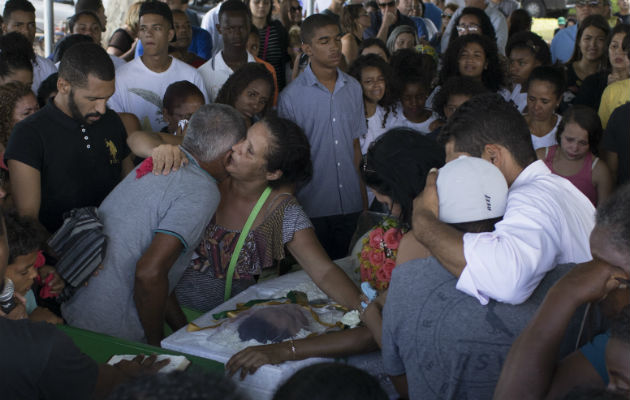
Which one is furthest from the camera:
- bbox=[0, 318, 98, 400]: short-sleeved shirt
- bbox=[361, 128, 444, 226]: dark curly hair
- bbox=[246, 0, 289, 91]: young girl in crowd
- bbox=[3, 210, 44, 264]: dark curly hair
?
bbox=[246, 0, 289, 91]: young girl in crowd

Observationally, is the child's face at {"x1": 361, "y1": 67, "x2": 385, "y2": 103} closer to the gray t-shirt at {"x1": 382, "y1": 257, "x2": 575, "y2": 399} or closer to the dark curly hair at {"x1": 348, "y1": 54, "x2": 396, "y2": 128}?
the dark curly hair at {"x1": 348, "y1": 54, "x2": 396, "y2": 128}

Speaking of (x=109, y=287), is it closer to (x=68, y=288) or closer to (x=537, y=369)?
(x=68, y=288)

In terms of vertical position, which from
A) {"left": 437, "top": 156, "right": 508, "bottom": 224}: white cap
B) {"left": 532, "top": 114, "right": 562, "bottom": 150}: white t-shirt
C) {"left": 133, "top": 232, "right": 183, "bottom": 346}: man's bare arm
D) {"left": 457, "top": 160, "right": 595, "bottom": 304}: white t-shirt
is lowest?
{"left": 133, "top": 232, "right": 183, "bottom": 346}: man's bare arm

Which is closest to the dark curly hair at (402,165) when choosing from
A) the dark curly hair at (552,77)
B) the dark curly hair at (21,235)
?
the dark curly hair at (21,235)

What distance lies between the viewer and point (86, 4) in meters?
5.58

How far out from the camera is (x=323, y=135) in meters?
3.92

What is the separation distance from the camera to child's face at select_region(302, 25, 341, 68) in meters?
3.93

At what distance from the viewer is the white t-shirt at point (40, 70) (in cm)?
405

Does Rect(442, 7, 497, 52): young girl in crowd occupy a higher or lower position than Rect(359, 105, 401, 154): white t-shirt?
higher

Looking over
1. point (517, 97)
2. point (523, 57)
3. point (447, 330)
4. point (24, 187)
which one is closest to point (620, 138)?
point (517, 97)

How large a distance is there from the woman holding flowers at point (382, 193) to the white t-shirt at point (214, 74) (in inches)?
93.7

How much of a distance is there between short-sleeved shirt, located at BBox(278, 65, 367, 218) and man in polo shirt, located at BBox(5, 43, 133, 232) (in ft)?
4.47

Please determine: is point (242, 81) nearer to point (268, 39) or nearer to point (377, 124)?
point (377, 124)

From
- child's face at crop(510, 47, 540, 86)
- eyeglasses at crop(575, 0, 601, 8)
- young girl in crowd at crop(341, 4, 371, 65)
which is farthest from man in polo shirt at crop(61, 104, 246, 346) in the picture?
eyeglasses at crop(575, 0, 601, 8)
